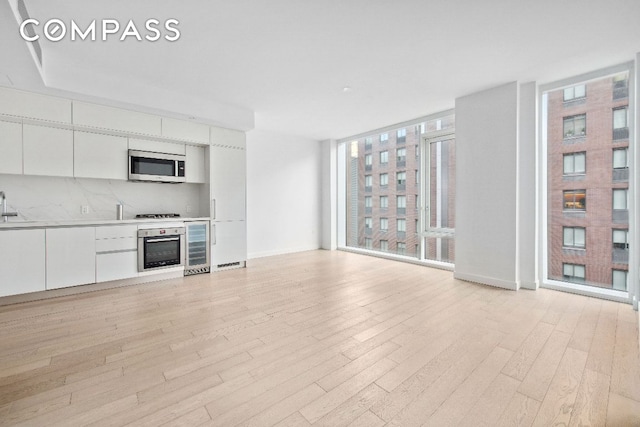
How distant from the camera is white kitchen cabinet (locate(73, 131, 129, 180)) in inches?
150

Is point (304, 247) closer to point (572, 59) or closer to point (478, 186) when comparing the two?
point (478, 186)

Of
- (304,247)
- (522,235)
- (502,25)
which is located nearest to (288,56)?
(502,25)

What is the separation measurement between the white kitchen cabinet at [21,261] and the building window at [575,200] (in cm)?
664

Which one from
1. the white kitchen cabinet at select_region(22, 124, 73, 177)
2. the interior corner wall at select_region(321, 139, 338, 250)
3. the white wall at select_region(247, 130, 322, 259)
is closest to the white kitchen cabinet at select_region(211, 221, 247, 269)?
the white wall at select_region(247, 130, 322, 259)

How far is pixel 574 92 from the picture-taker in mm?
3688

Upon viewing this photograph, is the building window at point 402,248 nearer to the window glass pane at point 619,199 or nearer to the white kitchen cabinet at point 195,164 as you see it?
the window glass pane at point 619,199

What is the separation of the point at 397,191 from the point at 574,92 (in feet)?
10.2

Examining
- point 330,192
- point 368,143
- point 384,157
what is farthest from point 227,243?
point 368,143

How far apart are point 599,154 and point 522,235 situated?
51.7 inches

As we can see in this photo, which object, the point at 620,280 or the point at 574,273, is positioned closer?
the point at 620,280

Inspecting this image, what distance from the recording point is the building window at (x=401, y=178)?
228 inches

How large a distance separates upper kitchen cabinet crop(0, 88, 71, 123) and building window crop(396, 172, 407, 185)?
5433mm

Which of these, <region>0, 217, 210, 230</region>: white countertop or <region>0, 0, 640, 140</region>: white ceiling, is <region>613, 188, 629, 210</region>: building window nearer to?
<region>0, 0, 640, 140</region>: white ceiling

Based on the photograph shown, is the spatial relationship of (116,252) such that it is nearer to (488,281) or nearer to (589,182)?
(488,281)
